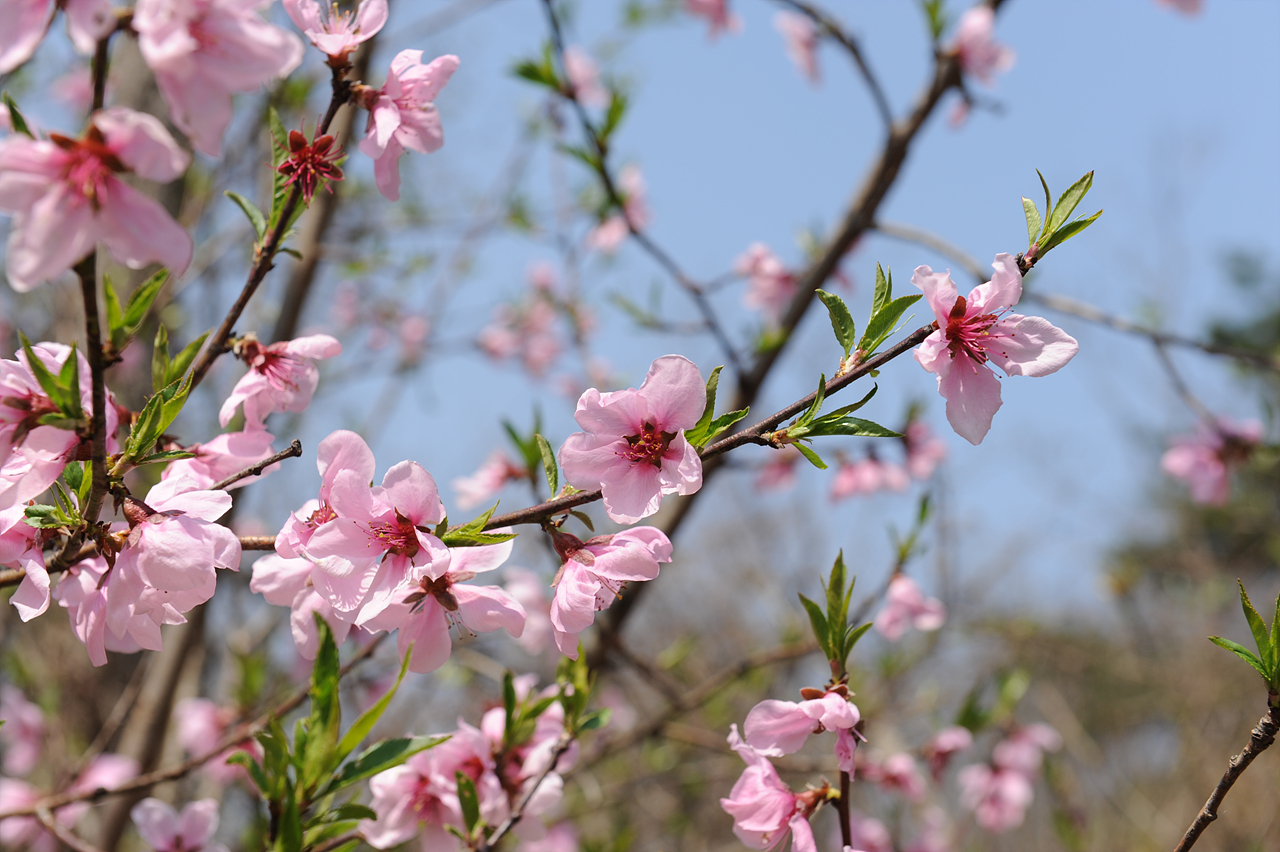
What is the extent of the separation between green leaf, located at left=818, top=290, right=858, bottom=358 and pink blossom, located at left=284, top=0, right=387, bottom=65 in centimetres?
73

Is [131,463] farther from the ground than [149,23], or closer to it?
closer to it

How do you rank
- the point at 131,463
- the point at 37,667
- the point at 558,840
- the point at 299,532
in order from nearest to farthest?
the point at 131,463, the point at 299,532, the point at 558,840, the point at 37,667

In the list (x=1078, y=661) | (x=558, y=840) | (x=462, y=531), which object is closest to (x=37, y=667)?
(x=558, y=840)

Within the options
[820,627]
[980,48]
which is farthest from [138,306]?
[980,48]

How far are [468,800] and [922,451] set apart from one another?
2350mm

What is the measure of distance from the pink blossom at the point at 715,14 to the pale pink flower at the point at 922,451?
6.16 feet

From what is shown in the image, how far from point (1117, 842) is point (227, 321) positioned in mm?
7562

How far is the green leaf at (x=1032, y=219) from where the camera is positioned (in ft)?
3.21

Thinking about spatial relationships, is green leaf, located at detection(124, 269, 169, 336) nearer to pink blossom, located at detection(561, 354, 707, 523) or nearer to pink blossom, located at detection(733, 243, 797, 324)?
pink blossom, located at detection(561, 354, 707, 523)

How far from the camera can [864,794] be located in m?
4.77

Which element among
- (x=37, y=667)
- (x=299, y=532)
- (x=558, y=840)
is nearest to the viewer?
(x=299, y=532)

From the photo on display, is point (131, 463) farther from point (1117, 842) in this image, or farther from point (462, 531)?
point (1117, 842)

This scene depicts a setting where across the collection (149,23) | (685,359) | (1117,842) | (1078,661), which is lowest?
(1117,842)

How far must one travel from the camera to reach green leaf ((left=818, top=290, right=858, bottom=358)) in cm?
94
